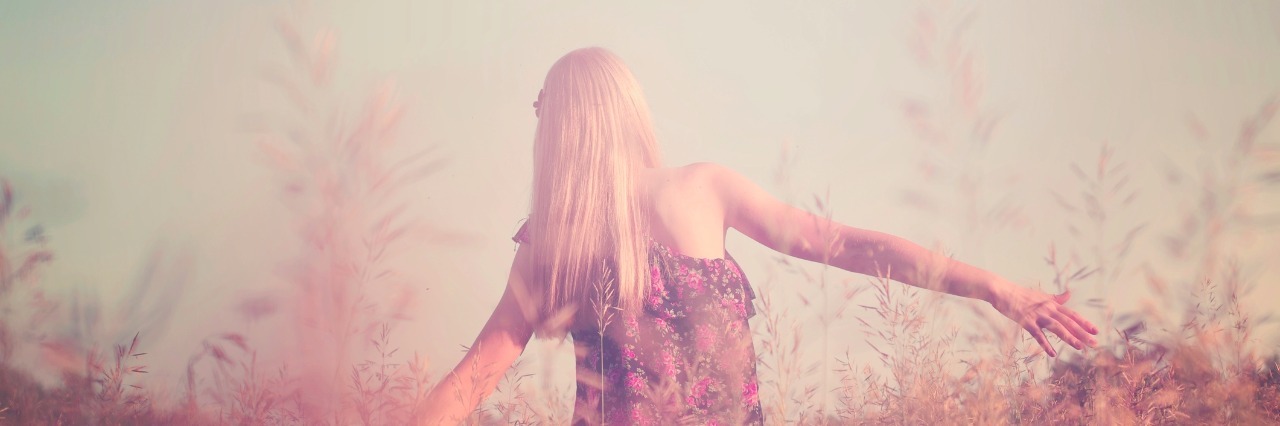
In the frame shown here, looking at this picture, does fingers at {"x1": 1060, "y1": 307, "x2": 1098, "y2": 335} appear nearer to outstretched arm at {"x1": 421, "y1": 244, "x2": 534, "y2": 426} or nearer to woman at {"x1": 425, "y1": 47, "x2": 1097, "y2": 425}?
woman at {"x1": 425, "y1": 47, "x2": 1097, "y2": 425}

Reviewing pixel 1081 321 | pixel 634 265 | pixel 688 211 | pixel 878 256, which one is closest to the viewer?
pixel 1081 321

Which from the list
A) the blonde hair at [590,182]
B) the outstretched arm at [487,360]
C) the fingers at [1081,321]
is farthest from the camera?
the blonde hair at [590,182]

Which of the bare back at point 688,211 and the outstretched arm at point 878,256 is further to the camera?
the bare back at point 688,211

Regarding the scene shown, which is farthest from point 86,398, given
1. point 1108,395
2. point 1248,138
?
point 1248,138

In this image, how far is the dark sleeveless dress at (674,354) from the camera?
7.24ft

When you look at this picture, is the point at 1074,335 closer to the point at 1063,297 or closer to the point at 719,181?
the point at 1063,297

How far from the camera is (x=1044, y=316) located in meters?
1.90

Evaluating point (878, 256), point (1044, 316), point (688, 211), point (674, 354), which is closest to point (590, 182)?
point (688, 211)

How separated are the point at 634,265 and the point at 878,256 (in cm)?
62

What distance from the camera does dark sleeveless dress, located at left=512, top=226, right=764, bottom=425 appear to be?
221 centimetres

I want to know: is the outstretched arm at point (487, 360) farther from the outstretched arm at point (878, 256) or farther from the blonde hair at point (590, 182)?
the outstretched arm at point (878, 256)

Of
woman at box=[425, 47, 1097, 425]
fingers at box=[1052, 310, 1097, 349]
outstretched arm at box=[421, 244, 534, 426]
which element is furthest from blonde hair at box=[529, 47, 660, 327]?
fingers at box=[1052, 310, 1097, 349]

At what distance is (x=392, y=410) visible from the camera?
2123 mm

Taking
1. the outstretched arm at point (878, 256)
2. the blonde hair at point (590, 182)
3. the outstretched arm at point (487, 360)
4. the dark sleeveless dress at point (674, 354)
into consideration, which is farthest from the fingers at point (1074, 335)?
the outstretched arm at point (487, 360)
